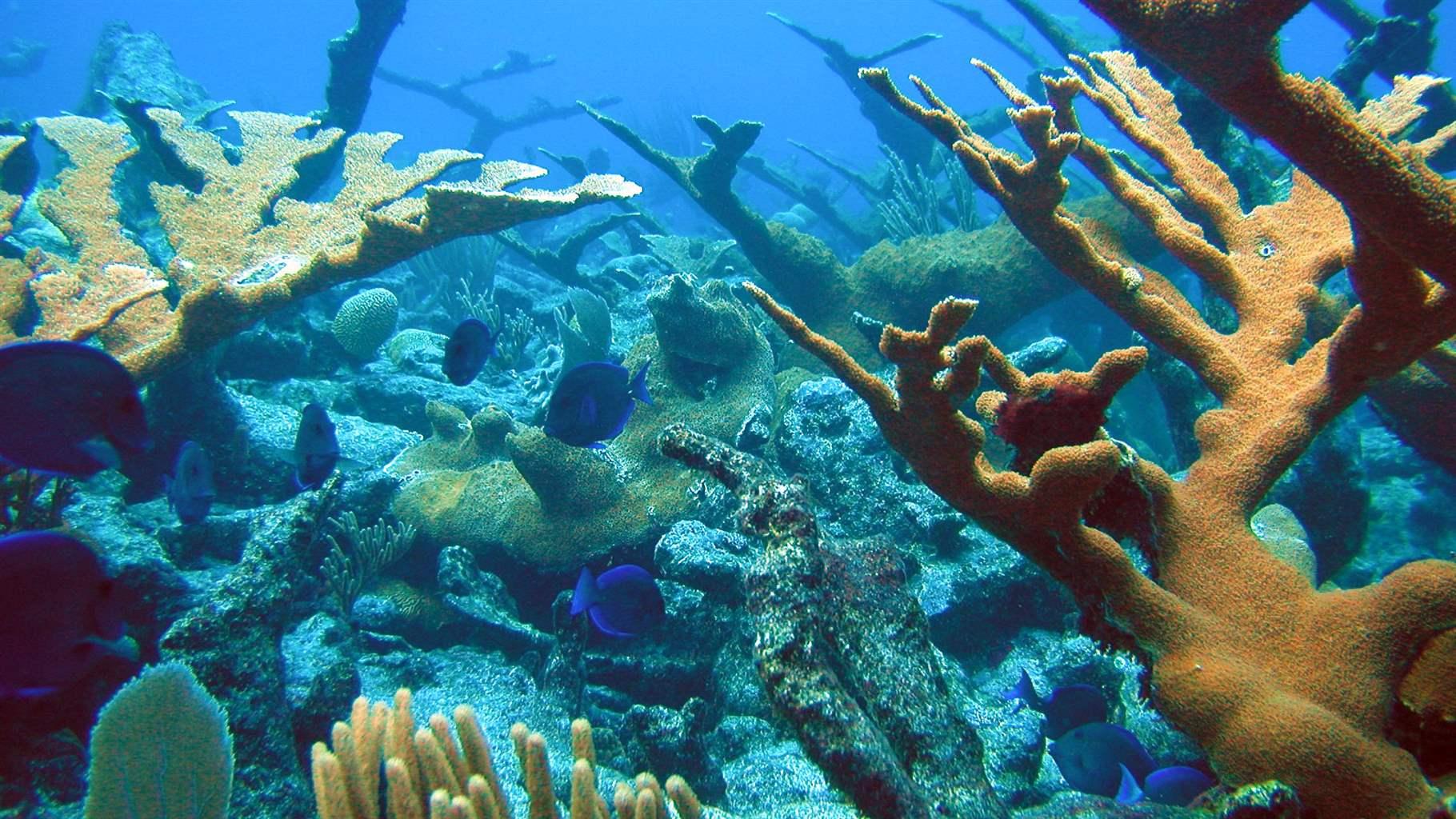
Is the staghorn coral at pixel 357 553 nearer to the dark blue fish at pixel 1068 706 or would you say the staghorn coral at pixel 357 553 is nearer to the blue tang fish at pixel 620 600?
the blue tang fish at pixel 620 600

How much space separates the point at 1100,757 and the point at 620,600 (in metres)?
2.00

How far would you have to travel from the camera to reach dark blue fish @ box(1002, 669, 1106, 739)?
279 centimetres

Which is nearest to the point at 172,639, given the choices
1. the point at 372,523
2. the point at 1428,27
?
the point at 372,523

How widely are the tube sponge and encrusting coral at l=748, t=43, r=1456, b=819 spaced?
1980 millimetres

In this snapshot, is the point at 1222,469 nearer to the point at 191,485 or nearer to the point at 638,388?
the point at 638,388

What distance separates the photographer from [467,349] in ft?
11.0

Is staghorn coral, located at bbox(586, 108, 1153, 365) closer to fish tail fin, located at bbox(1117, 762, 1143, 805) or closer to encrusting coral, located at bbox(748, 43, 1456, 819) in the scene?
encrusting coral, located at bbox(748, 43, 1456, 819)

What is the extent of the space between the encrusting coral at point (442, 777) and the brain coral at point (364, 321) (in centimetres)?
510

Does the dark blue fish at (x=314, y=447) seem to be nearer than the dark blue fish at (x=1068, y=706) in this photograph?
No

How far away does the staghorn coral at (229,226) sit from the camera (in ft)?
10.7

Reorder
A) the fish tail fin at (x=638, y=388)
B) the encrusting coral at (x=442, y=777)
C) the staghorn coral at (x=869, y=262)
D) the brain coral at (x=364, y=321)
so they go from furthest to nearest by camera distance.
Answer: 1. the brain coral at (x=364, y=321)
2. the staghorn coral at (x=869, y=262)
3. the fish tail fin at (x=638, y=388)
4. the encrusting coral at (x=442, y=777)

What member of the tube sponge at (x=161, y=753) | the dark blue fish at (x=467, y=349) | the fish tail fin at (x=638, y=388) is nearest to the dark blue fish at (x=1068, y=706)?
the fish tail fin at (x=638, y=388)

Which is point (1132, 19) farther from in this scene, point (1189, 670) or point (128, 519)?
point (128, 519)

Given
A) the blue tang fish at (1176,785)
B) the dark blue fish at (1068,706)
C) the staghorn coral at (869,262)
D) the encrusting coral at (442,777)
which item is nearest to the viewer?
the encrusting coral at (442,777)
